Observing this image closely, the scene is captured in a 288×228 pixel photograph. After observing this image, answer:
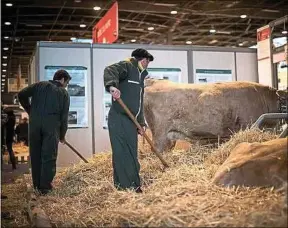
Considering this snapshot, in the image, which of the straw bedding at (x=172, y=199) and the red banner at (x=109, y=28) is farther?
the red banner at (x=109, y=28)

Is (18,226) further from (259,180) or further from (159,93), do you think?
(159,93)

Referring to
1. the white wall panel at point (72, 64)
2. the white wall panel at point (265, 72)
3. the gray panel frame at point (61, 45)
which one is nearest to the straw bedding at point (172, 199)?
the white wall panel at point (72, 64)

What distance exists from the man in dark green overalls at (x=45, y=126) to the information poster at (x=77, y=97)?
1924 millimetres

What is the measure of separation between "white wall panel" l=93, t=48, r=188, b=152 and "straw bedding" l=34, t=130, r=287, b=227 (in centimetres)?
191

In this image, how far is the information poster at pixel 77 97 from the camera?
28.0ft

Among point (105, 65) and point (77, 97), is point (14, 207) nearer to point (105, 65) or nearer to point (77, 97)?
point (77, 97)

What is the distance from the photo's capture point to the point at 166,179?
537cm

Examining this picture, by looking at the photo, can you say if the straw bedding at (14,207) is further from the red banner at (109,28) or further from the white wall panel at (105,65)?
the red banner at (109,28)

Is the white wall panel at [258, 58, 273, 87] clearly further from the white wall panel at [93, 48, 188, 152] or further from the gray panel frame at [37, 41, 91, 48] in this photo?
the gray panel frame at [37, 41, 91, 48]

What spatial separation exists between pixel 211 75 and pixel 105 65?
6.80ft

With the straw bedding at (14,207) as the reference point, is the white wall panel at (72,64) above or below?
above

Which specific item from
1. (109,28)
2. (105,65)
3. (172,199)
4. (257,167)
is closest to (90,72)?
(105,65)

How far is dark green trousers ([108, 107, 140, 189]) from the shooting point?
5305 mm

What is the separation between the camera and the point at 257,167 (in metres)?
4.07
